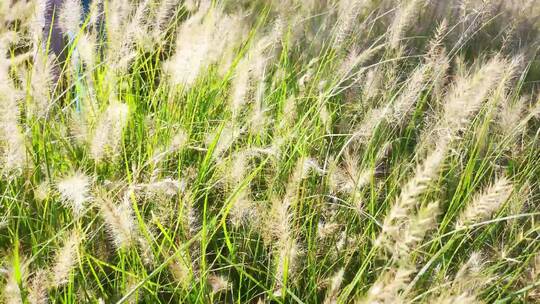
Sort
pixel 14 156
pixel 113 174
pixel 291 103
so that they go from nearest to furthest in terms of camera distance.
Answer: pixel 14 156, pixel 113 174, pixel 291 103

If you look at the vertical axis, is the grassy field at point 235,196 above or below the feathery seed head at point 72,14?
below

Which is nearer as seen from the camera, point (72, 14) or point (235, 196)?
point (235, 196)

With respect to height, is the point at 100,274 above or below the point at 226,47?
below

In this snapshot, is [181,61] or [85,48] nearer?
[181,61]

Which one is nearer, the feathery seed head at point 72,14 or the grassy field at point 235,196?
the grassy field at point 235,196

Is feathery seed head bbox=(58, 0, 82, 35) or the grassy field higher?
feathery seed head bbox=(58, 0, 82, 35)

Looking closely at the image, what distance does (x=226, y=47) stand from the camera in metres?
1.99

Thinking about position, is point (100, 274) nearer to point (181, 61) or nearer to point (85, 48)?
point (181, 61)

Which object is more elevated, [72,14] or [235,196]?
[72,14]

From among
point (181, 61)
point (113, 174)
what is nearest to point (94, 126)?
point (113, 174)

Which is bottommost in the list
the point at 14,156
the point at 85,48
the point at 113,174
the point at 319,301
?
the point at 319,301

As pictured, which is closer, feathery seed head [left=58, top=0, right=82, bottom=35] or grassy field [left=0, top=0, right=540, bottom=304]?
grassy field [left=0, top=0, right=540, bottom=304]

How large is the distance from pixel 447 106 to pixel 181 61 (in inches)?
26.6

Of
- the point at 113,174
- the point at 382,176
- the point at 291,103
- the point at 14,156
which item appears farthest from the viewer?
the point at 382,176
